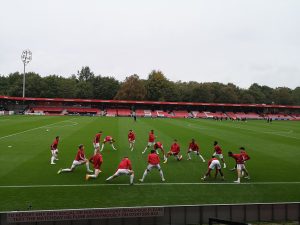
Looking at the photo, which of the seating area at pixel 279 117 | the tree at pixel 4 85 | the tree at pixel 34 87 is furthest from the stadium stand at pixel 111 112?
the tree at pixel 4 85

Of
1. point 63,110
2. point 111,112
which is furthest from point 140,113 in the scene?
point 63,110

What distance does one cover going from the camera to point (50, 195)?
14.8 m

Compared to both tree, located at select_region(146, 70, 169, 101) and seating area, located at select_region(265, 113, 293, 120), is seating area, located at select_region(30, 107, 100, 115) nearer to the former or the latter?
tree, located at select_region(146, 70, 169, 101)

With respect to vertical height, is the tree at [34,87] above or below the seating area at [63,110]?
above

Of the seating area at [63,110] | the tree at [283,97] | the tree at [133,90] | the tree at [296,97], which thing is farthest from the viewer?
the tree at [296,97]

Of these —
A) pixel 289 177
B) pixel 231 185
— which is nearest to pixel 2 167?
pixel 231 185

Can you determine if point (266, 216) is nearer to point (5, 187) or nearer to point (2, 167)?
point (5, 187)

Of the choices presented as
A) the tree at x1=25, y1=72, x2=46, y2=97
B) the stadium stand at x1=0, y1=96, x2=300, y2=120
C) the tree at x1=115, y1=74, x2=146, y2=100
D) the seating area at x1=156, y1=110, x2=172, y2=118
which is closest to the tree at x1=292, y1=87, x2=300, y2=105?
the stadium stand at x1=0, y1=96, x2=300, y2=120

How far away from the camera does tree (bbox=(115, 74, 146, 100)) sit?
407 ft

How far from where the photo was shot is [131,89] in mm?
123938

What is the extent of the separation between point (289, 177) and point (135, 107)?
9162 cm

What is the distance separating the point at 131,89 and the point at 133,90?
843mm

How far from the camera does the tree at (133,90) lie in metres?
124

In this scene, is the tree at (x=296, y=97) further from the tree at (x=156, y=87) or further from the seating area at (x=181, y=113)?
the seating area at (x=181, y=113)
